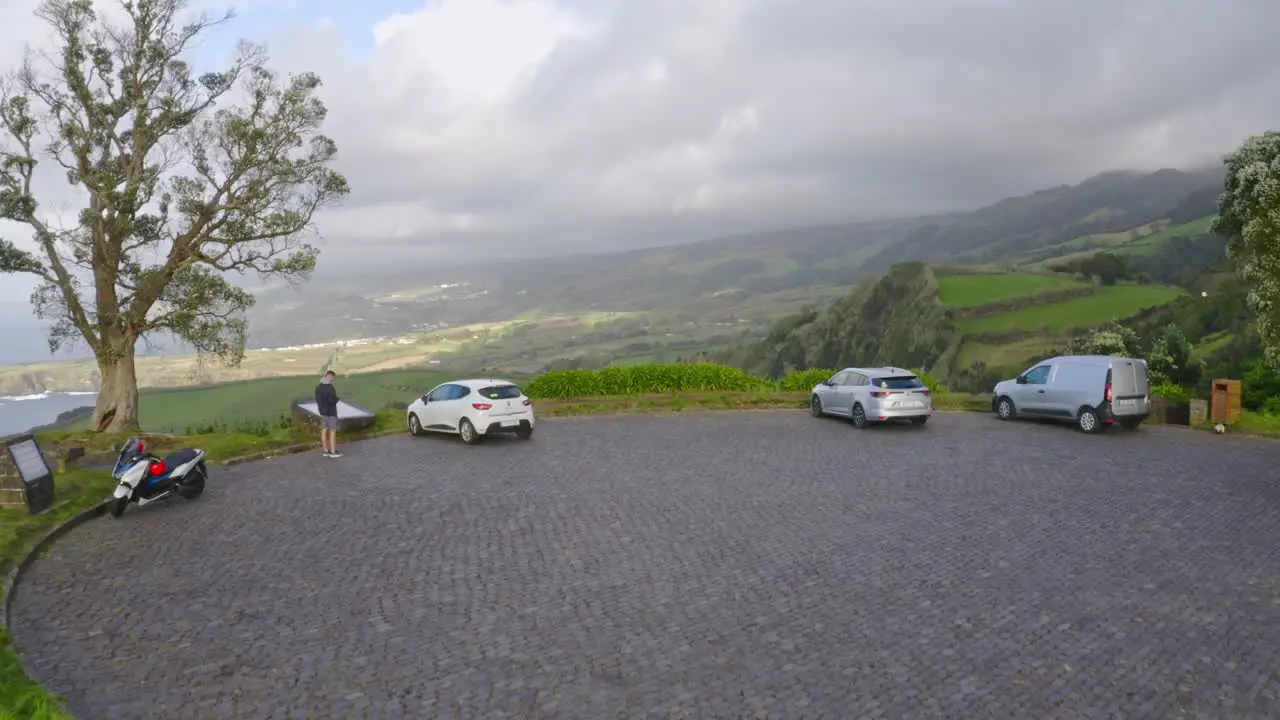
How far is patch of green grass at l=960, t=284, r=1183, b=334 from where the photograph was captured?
8856 centimetres

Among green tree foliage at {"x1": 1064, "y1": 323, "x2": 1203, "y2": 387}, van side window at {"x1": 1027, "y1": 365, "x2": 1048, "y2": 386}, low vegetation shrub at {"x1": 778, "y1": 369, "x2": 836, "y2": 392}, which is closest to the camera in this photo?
van side window at {"x1": 1027, "y1": 365, "x2": 1048, "y2": 386}

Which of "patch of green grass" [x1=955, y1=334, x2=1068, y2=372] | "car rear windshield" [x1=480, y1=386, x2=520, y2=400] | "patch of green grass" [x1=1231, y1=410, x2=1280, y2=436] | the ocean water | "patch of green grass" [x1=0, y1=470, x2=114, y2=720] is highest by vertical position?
"car rear windshield" [x1=480, y1=386, x2=520, y2=400]

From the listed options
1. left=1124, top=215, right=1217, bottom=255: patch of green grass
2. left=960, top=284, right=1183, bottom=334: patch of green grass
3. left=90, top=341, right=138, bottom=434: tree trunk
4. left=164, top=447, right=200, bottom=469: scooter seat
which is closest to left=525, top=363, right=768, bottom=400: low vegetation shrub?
left=90, top=341, right=138, bottom=434: tree trunk

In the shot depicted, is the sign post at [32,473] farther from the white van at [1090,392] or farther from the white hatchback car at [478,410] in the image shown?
the white van at [1090,392]

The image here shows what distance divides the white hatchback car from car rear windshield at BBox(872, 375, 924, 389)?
9.50 meters

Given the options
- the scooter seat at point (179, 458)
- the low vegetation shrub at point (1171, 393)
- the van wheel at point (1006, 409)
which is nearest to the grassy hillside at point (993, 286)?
the low vegetation shrub at point (1171, 393)

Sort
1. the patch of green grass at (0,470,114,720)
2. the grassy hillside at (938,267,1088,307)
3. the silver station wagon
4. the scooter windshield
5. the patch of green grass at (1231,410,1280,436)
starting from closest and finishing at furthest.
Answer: the patch of green grass at (0,470,114,720) → the scooter windshield → the patch of green grass at (1231,410,1280,436) → the silver station wagon → the grassy hillside at (938,267,1088,307)

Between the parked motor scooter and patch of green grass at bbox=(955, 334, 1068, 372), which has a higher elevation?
the parked motor scooter

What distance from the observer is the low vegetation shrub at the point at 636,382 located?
28656 millimetres

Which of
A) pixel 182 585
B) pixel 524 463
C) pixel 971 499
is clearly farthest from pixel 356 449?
pixel 971 499

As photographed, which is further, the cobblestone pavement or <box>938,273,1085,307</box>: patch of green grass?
<box>938,273,1085,307</box>: patch of green grass

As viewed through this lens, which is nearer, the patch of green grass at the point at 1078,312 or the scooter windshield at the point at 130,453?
the scooter windshield at the point at 130,453

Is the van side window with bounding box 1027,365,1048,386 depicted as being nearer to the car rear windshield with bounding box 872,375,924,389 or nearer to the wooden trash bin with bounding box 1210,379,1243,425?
the car rear windshield with bounding box 872,375,924,389

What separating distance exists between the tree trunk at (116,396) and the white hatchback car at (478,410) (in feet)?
29.9
